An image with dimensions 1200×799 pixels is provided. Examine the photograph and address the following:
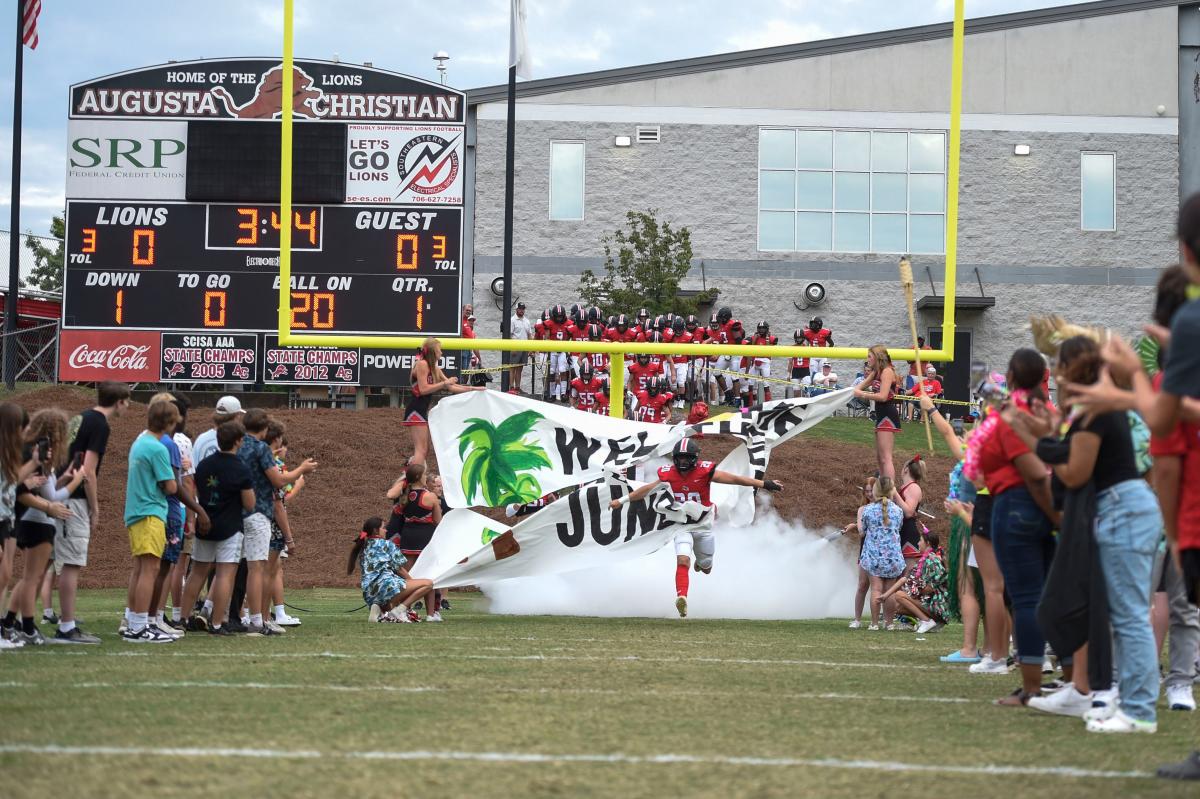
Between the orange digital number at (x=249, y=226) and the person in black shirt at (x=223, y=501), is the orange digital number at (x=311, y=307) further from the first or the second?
the person in black shirt at (x=223, y=501)

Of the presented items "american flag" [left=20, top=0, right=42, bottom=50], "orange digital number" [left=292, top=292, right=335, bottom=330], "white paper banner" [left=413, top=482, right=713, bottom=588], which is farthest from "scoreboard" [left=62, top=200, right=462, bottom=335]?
"american flag" [left=20, top=0, right=42, bottom=50]

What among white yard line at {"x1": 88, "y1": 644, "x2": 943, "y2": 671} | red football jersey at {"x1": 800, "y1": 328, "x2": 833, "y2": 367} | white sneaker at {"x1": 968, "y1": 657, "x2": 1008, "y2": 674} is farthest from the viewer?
red football jersey at {"x1": 800, "y1": 328, "x2": 833, "y2": 367}

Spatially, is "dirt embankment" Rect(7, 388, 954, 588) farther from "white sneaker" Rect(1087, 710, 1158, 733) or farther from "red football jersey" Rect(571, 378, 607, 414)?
"white sneaker" Rect(1087, 710, 1158, 733)

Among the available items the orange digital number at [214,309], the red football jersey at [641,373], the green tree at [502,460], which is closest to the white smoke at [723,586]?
the green tree at [502,460]

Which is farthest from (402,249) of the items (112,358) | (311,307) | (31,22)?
(31,22)

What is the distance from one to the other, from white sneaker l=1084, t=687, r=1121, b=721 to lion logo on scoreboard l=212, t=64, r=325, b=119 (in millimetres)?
14591

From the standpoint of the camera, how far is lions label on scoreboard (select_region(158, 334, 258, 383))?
62.1 feet

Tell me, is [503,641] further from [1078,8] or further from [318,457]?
[1078,8]

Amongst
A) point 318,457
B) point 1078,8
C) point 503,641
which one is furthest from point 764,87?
point 503,641

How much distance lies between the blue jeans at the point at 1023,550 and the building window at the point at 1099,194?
2801 cm

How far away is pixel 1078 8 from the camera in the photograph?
3178 cm

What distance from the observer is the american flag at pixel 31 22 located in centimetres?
2348

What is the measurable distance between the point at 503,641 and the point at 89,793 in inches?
218

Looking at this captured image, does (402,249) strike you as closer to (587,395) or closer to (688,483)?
(587,395)
